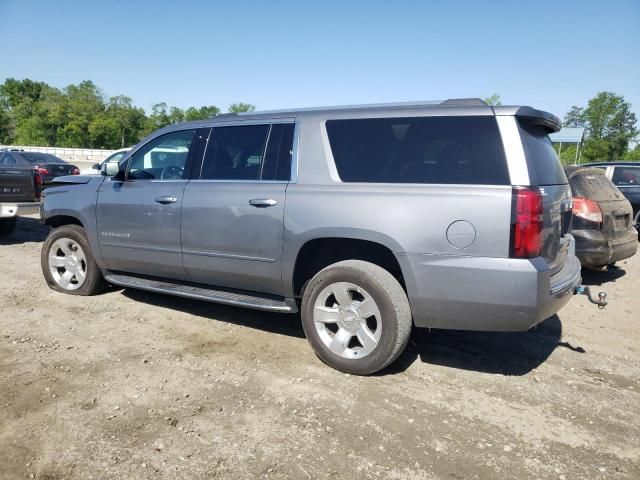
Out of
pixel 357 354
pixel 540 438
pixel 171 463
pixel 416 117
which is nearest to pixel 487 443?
pixel 540 438

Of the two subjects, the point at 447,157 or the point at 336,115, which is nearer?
the point at 447,157

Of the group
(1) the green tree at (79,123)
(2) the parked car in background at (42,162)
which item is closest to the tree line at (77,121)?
(1) the green tree at (79,123)

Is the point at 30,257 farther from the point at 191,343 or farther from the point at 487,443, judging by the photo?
the point at 487,443

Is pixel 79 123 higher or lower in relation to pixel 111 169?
higher

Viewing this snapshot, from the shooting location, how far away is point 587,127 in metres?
79.6

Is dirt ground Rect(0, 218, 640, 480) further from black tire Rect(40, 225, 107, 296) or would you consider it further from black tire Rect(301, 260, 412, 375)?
black tire Rect(40, 225, 107, 296)

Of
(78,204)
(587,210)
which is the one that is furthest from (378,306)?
(587,210)

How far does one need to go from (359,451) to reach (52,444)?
1.68 meters

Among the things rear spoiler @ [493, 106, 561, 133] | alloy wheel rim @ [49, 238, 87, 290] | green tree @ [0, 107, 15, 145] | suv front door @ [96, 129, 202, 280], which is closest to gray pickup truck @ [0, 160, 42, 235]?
alloy wheel rim @ [49, 238, 87, 290]

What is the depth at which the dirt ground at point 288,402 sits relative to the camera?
2586mm

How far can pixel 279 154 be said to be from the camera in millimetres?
4070

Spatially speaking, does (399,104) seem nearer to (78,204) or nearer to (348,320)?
(348,320)

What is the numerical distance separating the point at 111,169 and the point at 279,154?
1.85 meters

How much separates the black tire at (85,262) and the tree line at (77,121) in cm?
7114
